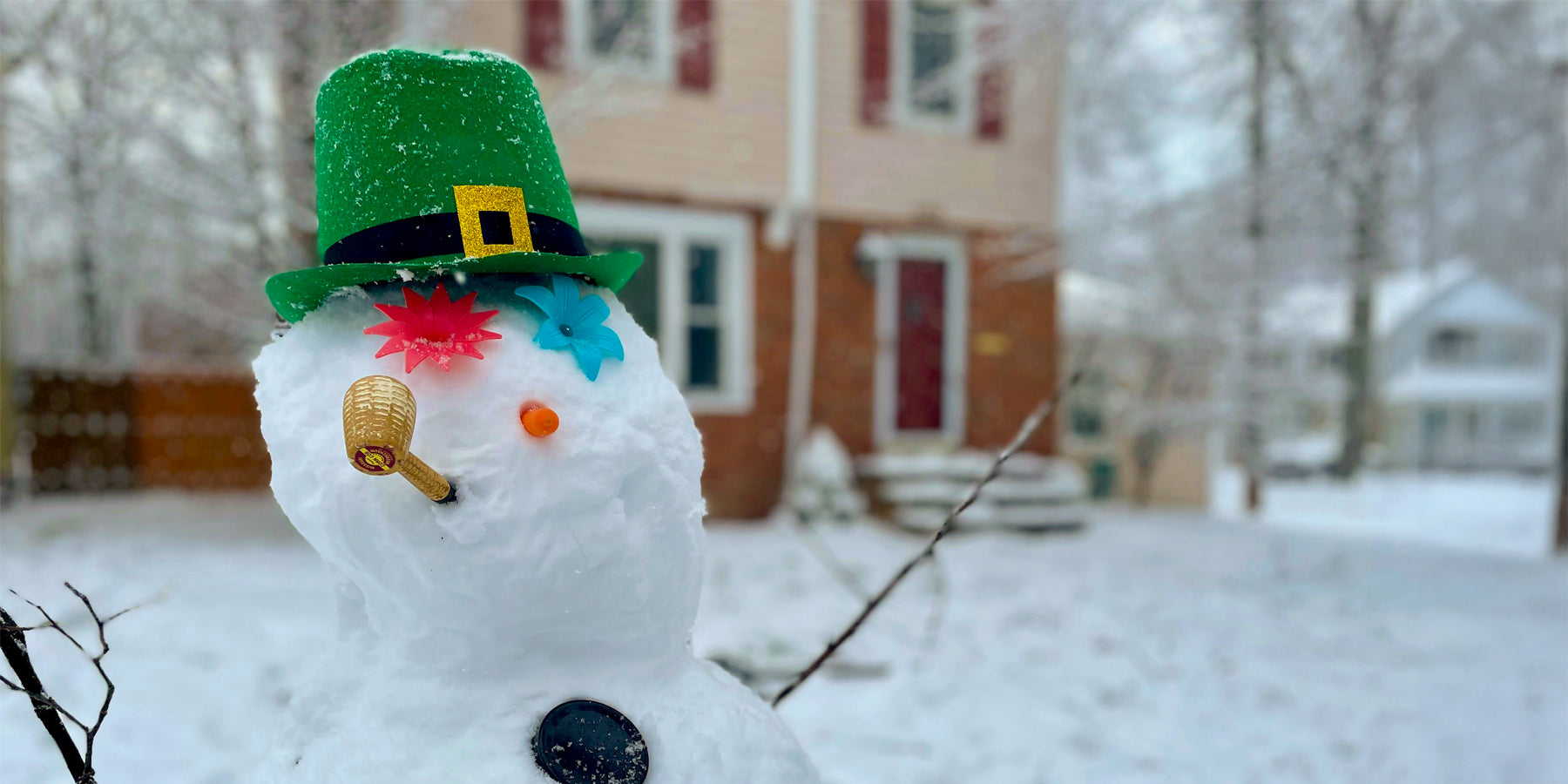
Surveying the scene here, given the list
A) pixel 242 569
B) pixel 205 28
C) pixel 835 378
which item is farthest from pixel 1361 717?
pixel 205 28

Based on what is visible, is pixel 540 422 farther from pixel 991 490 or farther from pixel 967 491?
pixel 991 490

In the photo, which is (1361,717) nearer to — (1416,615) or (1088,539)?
(1416,615)

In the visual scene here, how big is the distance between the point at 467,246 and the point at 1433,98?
863cm

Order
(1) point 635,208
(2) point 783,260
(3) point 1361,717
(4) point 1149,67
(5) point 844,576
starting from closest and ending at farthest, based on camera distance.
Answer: (3) point 1361,717 < (5) point 844,576 < (1) point 635,208 < (2) point 783,260 < (4) point 1149,67

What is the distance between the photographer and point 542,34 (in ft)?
20.8

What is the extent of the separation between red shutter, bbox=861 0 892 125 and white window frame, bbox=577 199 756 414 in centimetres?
149

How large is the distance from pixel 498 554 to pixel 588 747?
0.32 meters

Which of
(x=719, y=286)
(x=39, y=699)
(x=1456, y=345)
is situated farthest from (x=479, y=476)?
(x=1456, y=345)

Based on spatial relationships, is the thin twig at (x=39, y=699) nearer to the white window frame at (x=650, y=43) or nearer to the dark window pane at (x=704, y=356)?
the white window frame at (x=650, y=43)

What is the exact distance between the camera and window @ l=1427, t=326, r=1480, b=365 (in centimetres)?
2222

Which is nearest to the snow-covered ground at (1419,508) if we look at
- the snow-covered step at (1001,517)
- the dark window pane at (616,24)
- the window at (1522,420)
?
the snow-covered step at (1001,517)

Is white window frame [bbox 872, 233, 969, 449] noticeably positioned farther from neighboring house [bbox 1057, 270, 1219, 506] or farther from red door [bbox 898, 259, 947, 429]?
neighboring house [bbox 1057, 270, 1219, 506]

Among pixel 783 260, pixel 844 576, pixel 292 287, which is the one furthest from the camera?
pixel 783 260

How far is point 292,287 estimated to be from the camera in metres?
1.30
